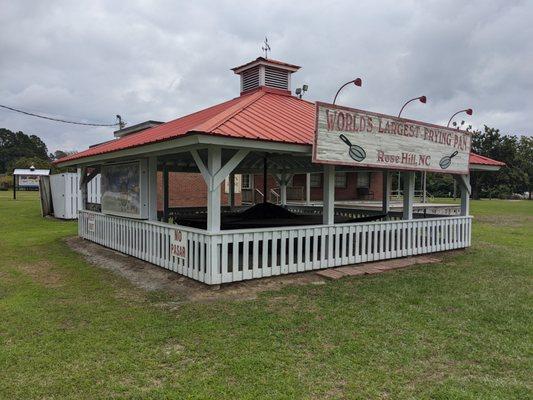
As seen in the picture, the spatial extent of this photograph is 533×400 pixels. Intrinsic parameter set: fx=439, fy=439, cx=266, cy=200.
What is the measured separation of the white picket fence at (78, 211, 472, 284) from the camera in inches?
270

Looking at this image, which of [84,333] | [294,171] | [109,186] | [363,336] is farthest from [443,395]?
[294,171]

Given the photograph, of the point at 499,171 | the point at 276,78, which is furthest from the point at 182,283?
the point at 499,171

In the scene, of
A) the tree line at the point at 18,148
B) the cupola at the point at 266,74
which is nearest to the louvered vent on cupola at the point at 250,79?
the cupola at the point at 266,74

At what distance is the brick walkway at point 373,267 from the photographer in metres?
7.76

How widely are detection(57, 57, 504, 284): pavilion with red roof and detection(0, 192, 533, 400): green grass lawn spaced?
3.10 ft

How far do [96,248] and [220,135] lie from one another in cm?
612

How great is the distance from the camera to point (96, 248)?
10836 millimetres

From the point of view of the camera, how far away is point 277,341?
15.1 feet

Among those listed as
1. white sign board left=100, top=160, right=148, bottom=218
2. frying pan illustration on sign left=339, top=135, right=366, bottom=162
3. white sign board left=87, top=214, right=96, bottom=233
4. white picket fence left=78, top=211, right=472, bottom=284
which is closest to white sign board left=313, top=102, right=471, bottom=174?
frying pan illustration on sign left=339, top=135, right=366, bottom=162

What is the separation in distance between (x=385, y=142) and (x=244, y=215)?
12.4 feet

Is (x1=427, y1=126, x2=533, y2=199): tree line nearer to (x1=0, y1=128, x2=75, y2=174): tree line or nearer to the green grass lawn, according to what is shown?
the green grass lawn

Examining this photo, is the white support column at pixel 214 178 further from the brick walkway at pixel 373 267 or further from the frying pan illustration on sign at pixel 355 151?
the brick walkway at pixel 373 267

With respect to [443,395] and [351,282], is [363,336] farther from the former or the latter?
[351,282]

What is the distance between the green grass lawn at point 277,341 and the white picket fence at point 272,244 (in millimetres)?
826
